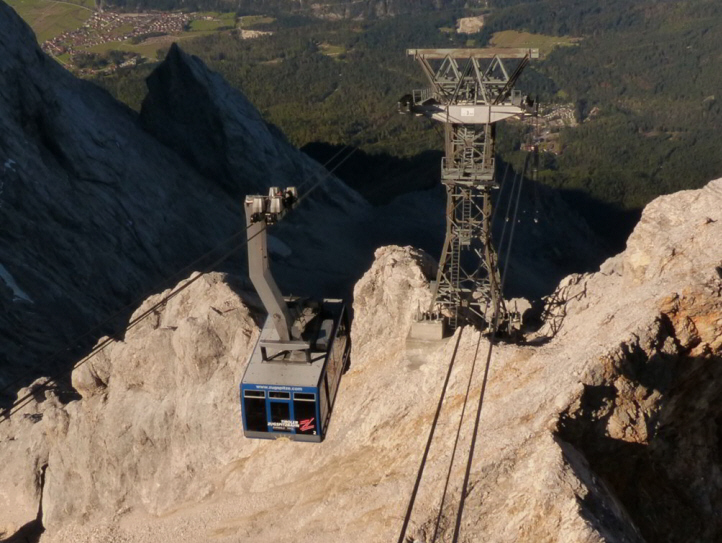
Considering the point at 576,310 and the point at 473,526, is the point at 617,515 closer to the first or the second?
the point at 473,526

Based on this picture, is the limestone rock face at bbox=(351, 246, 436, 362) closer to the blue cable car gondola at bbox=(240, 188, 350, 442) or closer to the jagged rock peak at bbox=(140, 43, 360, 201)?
the blue cable car gondola at bbox=(240, 188, 350, 442)

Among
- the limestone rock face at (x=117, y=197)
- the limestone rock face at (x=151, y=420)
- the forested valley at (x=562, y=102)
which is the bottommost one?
the forested valley at (x=562, y=102)

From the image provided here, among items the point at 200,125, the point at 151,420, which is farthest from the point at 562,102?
the point at 151,420

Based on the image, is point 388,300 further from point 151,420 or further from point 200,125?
point 200,125

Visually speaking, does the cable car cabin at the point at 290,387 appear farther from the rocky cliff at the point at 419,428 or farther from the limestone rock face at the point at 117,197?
the limestone rock face at the point at 117,197

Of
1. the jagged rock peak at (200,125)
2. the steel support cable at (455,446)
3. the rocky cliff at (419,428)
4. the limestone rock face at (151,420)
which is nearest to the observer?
the steel support cable at (455,446)

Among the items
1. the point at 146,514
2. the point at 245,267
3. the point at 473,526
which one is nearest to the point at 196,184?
the point at 245,267

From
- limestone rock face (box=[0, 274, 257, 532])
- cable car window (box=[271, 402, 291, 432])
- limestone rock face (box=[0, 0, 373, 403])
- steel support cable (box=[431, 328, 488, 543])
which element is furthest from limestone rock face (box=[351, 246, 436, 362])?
limestone rock face (box=[0, 0, 373, 403])

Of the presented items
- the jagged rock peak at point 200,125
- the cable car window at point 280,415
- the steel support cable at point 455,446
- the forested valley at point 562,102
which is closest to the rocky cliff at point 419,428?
the steel support cable at point 455,446
